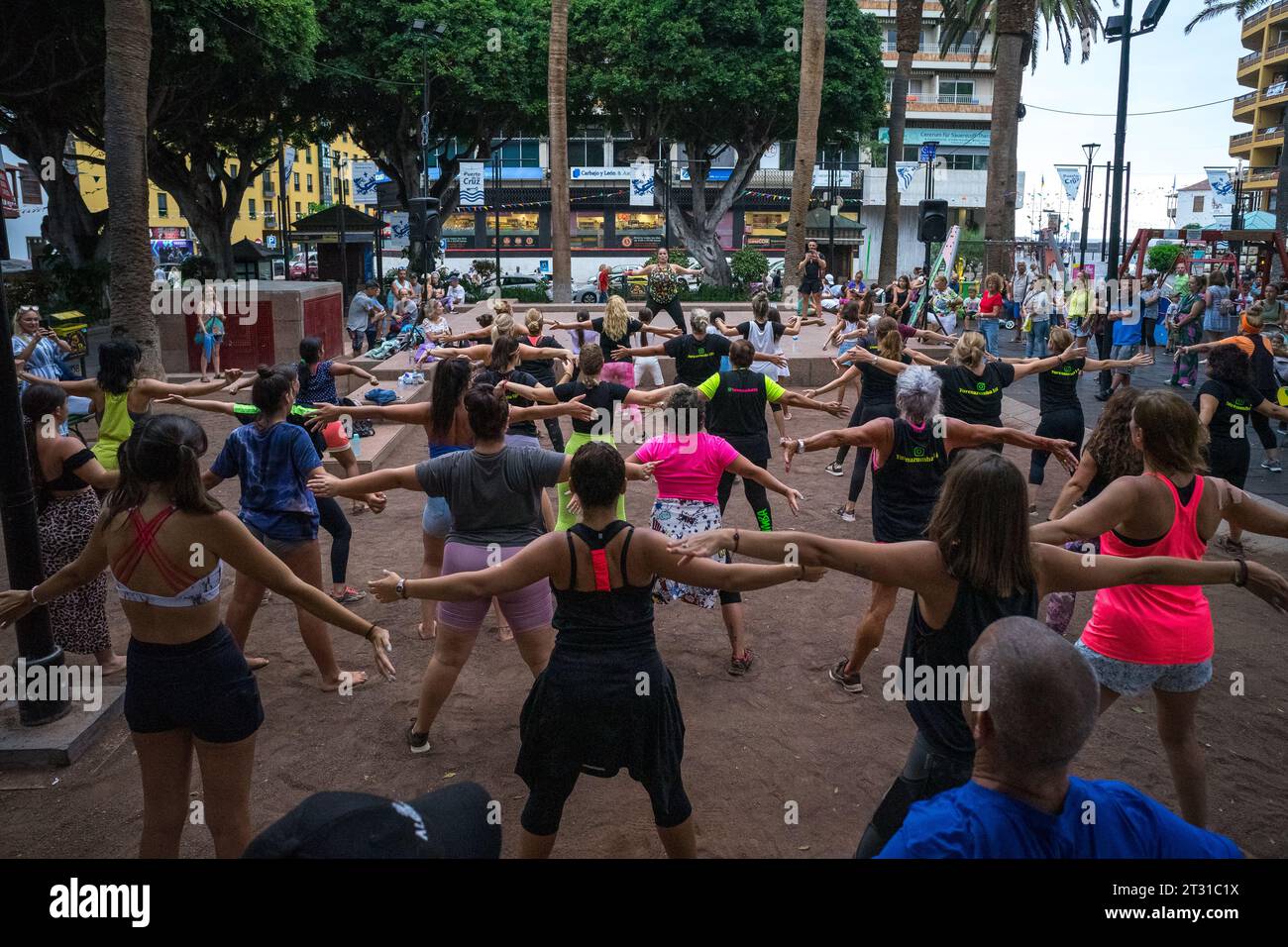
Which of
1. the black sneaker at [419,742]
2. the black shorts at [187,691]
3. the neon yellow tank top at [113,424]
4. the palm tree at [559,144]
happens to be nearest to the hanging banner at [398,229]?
the palm tree at [559,144]

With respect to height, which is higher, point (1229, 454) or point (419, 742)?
point (1229, 454)

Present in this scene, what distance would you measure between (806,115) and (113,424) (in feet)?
65.5

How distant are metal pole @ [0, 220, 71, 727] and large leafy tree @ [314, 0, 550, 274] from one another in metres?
28.1

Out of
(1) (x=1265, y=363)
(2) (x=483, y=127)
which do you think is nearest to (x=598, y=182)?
(2) (x=483, y=127)

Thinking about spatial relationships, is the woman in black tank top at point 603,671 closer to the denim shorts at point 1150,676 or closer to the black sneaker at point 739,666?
the denim shorts at point 1150,676

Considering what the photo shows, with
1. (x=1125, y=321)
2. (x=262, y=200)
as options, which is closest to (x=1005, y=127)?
(x=1125, y=321)

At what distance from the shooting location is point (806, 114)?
23.2 metres

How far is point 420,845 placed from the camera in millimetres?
1855

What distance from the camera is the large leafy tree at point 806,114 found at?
883 inches

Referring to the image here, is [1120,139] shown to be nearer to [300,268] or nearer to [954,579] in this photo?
[954,579]

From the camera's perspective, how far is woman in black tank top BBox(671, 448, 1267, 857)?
3.17m

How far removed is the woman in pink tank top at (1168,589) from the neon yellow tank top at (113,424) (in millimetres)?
5927
